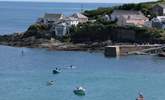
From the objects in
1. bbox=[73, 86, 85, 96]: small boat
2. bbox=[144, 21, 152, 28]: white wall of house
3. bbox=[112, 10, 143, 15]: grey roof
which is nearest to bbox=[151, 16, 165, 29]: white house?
bbox=[144, 21, 152, 28]: white wall of house

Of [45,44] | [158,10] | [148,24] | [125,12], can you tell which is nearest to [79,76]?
[45,44]

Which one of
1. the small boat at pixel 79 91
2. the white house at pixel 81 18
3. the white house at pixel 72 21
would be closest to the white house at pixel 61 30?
the white house at pixel 72 21

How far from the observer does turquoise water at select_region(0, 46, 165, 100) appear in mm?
40281

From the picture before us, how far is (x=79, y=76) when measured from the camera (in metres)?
49.4

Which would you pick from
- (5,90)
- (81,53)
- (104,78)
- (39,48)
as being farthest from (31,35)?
(5,90)

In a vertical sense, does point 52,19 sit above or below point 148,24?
above

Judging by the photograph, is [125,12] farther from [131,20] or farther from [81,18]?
[81,18]

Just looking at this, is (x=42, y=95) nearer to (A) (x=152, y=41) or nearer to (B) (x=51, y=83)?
(B) (x=51, y=83)

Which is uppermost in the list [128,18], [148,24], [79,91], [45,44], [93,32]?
[128,18]

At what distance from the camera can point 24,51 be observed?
68812mm

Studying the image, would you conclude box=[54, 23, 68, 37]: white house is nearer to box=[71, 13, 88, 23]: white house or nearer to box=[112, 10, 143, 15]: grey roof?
box=[71, 13, 88, 23]: white house

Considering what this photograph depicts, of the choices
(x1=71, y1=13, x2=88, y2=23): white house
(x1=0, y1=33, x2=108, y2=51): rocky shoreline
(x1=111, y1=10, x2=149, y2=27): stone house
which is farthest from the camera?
(x1=71, y1=13, x2=88, y2=23): white house

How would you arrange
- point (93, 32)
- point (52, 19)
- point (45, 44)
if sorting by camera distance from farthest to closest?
point (52, 19), point (93, 32), point (45, 44)

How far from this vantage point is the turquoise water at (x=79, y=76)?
40.3 meters
